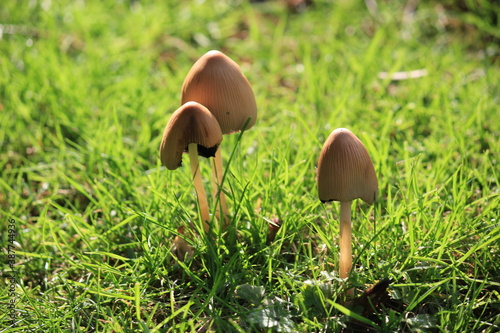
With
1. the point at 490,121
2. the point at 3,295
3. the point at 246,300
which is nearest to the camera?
the point at 246,300

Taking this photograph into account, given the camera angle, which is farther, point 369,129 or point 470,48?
point 470,48

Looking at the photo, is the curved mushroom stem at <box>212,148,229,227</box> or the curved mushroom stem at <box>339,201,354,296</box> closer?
the curved mushroom stem at <box>339,201,354,296</box>

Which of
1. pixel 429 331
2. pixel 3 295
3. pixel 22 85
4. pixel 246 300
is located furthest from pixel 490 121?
pixel 22 85

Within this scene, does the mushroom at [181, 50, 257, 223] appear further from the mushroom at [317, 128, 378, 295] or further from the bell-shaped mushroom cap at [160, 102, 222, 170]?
the mushroom at [317, 128, 378, 295]

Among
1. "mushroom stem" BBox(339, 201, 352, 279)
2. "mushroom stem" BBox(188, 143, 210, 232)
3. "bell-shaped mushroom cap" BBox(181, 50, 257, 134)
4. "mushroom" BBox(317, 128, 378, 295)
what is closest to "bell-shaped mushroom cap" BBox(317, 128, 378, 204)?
"mushroom" BBox(317, 128, 378, 295)

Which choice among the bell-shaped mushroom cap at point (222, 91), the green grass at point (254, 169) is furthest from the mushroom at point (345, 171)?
the bell-shaped mushroom cap at point (222, 91)

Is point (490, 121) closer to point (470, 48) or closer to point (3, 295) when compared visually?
point (470, 48)
